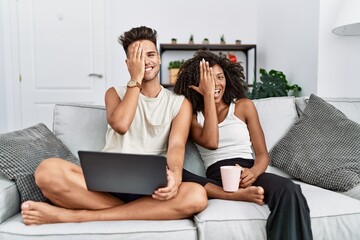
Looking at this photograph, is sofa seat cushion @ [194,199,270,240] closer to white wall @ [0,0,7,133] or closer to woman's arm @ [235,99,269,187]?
woman's arm @ [235,99,269,187]

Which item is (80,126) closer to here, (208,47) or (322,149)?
(322,149)

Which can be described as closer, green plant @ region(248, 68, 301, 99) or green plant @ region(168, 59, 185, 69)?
green plant @ region(248, 68, 301, 99)

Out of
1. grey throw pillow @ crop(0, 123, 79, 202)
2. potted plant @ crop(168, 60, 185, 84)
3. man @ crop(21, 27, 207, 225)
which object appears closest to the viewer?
man @ crop(21, 27, 207, 225)

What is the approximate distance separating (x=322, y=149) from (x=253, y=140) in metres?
0.34

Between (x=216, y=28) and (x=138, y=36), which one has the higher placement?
(x=216, y=28)

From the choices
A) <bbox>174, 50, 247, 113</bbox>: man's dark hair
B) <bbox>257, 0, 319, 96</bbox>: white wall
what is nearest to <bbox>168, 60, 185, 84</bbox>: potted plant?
<bbox>257, 0, 319, 96</bbox>: white wall

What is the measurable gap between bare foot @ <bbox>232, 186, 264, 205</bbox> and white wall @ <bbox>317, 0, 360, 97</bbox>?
1.58 meters

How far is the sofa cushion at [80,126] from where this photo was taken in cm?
174

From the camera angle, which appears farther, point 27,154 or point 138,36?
point 138,36

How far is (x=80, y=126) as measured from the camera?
1.77m

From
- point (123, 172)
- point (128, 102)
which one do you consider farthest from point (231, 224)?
point (128, 102)

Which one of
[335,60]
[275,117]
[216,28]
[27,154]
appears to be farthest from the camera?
[216,28]

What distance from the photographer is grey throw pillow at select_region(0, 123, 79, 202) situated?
4.42 feet

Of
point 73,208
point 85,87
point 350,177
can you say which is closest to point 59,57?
point 85,87
